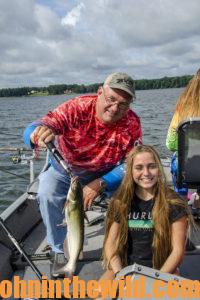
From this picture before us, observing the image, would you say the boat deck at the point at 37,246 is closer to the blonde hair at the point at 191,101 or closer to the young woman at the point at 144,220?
the young woman at the point at 144,220

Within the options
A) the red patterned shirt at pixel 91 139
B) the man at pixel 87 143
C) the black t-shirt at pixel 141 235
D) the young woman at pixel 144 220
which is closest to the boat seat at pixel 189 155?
the young woman at pixel 144 220

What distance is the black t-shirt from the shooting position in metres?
3.47

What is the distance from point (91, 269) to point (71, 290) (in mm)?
395

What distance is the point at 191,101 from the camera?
4066 mm

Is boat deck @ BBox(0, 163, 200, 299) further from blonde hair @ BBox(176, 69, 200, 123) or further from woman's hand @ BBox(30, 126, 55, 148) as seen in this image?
blonde hair @ BBox(176, 69, 200, 123)

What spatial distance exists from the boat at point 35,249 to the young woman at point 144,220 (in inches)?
18.5

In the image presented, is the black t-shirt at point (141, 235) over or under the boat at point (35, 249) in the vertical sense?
over

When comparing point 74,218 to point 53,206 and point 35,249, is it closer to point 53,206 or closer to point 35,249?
point 53,206

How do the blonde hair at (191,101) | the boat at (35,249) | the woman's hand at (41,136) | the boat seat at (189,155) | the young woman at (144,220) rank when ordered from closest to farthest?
the boat seat at (189,155) → the young woman at (144,220) → the woman's hand at (41,136) → the boat at (35,249) → the blonde hair at (191,101)

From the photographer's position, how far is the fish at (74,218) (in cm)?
301

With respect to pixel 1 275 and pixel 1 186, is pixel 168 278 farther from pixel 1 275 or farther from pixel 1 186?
pixel 1 186

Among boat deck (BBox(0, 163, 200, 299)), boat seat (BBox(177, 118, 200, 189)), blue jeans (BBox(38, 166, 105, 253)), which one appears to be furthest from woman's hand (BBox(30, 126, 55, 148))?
boat deck (BBox(0, 163, 200, 299))

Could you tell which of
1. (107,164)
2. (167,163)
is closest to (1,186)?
(167,163)

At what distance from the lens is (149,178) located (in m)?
3.49
